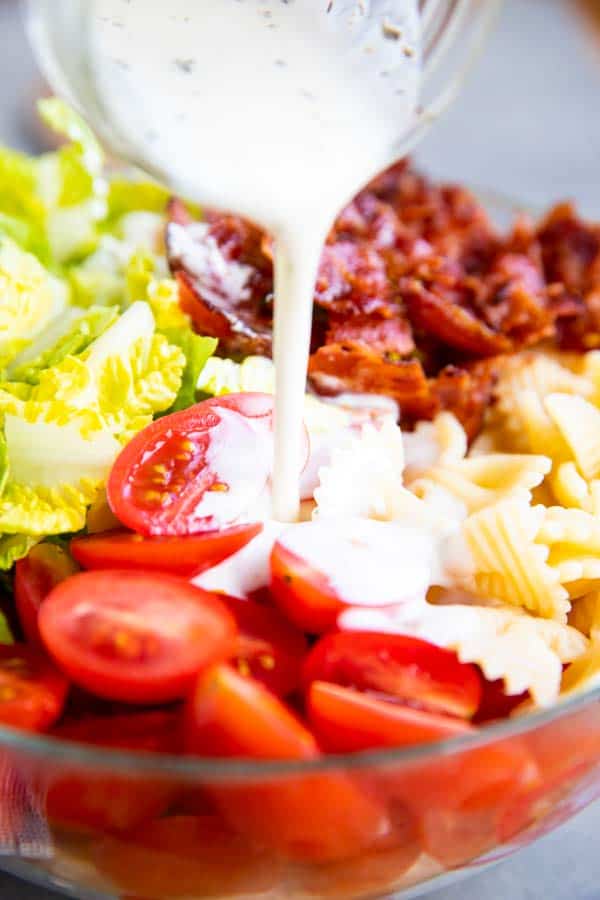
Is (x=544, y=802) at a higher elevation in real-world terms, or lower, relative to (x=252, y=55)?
lower

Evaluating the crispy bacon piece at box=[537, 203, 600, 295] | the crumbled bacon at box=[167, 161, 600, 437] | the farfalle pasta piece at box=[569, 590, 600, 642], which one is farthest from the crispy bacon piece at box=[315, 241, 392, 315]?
the farfalle pasta piece at box=[569, 590, 600, 642]

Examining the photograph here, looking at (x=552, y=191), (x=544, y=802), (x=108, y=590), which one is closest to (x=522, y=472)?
(x=544, y=802)

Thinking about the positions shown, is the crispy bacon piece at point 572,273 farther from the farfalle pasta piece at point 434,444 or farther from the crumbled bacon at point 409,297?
the farfalle pasta piece at point 434,444

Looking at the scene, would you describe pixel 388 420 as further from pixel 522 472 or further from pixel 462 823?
pixel 462 823

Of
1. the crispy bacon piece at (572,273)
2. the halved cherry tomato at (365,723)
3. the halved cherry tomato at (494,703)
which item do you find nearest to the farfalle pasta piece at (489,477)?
the halved cherry tomato at (494,703)

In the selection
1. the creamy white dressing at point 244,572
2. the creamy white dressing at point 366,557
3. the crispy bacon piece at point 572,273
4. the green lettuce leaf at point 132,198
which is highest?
the crispy bacon piece at point 572,273

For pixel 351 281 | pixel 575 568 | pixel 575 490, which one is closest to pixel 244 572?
pixel 575 568
